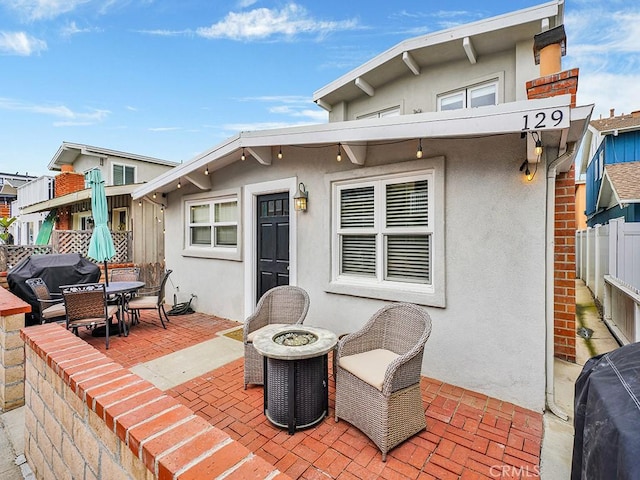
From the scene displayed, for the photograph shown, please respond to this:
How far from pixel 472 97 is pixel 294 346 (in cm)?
617

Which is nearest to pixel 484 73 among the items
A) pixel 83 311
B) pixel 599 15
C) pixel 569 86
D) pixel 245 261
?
pixel 569 86

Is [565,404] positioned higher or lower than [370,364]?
lower

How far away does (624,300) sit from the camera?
17.2 feet

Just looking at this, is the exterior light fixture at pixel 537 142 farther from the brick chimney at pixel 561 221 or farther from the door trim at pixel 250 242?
the door trim at pixel 250 242

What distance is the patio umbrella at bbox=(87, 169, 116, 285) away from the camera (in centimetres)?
583

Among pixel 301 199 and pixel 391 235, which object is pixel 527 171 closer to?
pixel 391 235

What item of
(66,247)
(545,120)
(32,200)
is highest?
(32,200)

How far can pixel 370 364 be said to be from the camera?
9.85ft

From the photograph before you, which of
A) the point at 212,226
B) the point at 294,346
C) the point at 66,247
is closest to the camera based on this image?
the point at 294,346

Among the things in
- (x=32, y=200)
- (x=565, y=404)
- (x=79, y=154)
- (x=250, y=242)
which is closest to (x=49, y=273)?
(x=250, y=242)

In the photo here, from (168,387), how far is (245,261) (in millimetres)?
2851

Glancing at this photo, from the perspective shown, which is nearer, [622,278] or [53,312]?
[53,312]

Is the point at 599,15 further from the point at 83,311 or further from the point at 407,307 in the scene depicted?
the point at 83,311

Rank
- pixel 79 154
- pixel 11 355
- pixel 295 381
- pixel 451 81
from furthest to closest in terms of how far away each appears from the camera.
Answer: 1. pixel 79 154
2. pixel 451 81
3. pixel 11 355
4. pixel 295 381
